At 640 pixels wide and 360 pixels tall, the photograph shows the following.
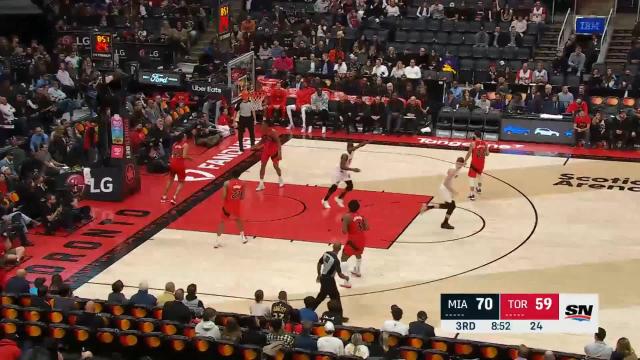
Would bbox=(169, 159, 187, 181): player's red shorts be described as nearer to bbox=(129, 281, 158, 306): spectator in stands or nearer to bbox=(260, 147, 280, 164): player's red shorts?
bbox=(260, 147, 280, 164): player's red shorts

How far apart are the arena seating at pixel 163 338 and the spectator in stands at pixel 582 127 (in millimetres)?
15587

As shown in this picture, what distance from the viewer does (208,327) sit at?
13477 millimetres

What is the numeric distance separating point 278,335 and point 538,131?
16.9 metres

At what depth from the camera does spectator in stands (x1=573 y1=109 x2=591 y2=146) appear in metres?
27.7

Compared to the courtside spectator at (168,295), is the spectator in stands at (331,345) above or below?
above

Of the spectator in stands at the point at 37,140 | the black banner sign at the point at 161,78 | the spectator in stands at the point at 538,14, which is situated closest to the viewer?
the spectator in stands at the point at 37,140

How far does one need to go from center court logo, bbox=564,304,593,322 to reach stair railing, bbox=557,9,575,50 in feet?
75.8

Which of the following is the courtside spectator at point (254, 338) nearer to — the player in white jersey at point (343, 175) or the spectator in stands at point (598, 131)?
the player in white jersey at point (343, 175)

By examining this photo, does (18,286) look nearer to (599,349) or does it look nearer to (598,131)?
(599,349)

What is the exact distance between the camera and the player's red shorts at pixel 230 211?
19234 millimetres

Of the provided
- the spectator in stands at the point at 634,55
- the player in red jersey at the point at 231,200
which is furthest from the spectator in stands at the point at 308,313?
the spectator in stands at the point at 634,55

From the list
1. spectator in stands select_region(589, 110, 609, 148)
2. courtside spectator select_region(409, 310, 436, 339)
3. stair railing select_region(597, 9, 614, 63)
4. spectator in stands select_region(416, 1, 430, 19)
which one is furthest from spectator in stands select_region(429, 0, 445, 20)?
courtside spectator select_region(409, 310, 436, 339)

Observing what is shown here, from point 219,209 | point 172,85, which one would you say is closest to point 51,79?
point 172,85

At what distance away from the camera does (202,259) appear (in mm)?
19062
